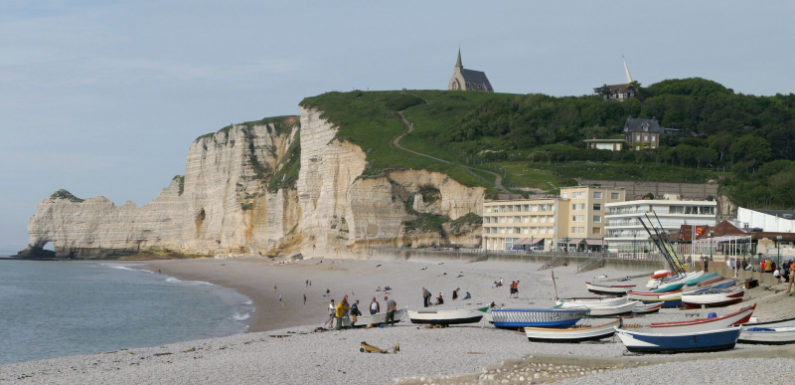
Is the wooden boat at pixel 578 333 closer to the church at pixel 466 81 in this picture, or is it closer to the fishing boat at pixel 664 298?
the fishing boat at pixel 664 298

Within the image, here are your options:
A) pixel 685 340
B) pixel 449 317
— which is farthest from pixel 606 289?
pixel 685 340

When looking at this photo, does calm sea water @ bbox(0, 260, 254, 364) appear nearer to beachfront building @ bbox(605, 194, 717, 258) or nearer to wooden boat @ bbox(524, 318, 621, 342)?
wooden boat @ bbox(524, 318, 621, 342)

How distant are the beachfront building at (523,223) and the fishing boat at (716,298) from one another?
3792 cm

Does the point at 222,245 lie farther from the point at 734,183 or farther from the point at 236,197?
the point at 734,183

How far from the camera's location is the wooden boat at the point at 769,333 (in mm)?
16672

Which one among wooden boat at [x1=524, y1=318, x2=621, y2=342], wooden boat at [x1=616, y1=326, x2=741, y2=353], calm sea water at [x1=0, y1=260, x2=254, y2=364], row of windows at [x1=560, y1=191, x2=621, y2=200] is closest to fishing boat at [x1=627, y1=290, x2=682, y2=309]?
wooden boat at [x1=524, y1=318, x2=621, y2=342]

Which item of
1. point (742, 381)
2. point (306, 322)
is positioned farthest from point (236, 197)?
point (742, 381)

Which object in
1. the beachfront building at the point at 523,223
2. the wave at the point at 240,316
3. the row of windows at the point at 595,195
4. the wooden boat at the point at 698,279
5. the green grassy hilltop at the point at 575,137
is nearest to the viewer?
the wooden boat at the point at 698,279

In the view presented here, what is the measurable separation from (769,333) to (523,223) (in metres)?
52.0

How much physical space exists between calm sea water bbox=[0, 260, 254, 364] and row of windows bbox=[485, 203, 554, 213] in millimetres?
26061

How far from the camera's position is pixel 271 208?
3959 inches

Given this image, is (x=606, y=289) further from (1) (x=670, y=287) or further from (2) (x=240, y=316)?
(2) (x=240, y=316)

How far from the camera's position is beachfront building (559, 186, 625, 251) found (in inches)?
2591

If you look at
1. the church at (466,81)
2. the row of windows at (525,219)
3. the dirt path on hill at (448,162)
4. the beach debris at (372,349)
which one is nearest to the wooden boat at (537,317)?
the beach debris at (372,349)
